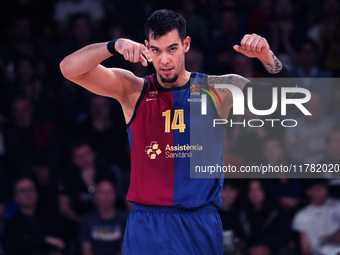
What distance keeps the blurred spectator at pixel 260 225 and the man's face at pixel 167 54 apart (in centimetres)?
297

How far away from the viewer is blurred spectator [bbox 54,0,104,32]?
8555 mm

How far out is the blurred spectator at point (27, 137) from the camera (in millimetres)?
7031

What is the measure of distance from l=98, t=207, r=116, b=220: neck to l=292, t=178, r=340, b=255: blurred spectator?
6.63 ft

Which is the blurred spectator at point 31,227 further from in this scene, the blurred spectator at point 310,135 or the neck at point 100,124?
the blurred spectator at point 310,135

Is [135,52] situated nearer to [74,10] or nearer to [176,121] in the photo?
[176,121]

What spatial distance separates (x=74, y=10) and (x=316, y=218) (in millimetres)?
4875

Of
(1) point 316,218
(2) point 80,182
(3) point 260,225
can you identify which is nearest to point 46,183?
(2) point 80,182

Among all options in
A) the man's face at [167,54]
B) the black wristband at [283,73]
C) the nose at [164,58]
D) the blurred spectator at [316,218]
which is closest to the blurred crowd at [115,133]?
the blurred spectator at [316,218]

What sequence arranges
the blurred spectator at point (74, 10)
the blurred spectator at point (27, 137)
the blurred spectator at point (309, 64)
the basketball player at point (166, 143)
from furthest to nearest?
the blurred spectator at point (74, 10), the blurred spectator at point (309, 64), the blurred spectator at point (27, 137), the basketball player at point (166, 143)

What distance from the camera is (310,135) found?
261 inches

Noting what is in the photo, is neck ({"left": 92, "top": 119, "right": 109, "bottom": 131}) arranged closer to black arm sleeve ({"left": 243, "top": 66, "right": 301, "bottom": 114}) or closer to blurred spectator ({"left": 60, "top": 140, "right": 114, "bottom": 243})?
blurred spectator ({"left": 60, "top": 140, "right": 114, "bottom": 243})

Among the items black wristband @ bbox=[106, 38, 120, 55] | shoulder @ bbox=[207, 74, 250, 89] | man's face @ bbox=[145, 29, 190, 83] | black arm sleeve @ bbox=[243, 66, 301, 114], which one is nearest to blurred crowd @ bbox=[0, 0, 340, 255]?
black arm sleeve @ bbox=[243, 66, 301, 114]

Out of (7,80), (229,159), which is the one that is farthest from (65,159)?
(229,159)

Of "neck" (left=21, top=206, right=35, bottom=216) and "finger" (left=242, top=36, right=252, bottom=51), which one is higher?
"finger" (left=242, top=36, right=252, bottom=51)
